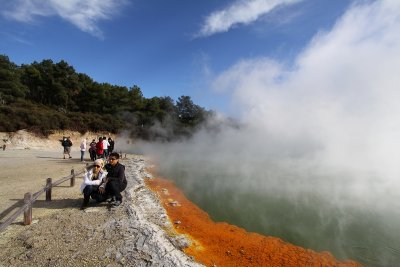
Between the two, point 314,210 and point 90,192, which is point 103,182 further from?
point 314,210

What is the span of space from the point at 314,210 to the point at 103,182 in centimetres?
831

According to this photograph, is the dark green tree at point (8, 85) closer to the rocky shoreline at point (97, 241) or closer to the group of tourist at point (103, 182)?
the group of tourist at point (103, 182)

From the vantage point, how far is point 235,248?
7500 mm

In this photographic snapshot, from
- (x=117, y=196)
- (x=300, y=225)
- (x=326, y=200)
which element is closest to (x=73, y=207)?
(x=117, y=196)

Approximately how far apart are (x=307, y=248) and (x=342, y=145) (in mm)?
31471

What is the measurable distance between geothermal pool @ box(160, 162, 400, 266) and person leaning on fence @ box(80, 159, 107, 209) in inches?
168

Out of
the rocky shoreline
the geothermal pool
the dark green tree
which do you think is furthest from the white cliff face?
the dark green tree

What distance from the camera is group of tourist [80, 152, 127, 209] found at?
7.87 m

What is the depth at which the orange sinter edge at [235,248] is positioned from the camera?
6.75 m

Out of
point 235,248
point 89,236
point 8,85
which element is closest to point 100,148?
point 89,236

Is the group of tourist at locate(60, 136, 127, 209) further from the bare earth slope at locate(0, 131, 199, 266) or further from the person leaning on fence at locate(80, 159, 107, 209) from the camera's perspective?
the bare earth slope at locate(0, 131, 199, 266)

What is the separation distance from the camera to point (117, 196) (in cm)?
824

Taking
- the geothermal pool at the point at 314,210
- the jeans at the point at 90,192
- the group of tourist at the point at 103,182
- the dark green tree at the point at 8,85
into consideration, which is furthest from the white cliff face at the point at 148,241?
the dark green tree at the point at 8,85

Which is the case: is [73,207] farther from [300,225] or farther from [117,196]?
[300,225]
